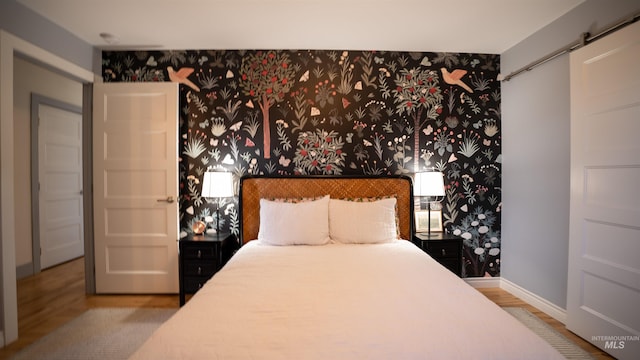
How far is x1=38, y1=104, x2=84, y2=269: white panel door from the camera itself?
379 cm

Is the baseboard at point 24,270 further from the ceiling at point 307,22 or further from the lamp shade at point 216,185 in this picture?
the ceiling at point 307,22

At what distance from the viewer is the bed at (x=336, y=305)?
1.03 meters

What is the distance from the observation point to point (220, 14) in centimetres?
240

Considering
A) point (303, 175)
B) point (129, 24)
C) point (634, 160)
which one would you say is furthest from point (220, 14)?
point (634, 160)

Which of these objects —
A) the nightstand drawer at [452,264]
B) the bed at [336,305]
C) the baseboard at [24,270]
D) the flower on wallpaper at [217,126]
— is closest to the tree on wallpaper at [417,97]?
the nightstand drawer at [452,264]

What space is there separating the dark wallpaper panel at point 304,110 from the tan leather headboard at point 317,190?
15cm

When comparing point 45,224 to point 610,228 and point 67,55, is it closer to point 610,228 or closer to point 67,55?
point 67,55

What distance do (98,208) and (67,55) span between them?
4.80 ft

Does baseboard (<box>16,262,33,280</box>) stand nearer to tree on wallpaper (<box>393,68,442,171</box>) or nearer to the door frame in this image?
the door frame

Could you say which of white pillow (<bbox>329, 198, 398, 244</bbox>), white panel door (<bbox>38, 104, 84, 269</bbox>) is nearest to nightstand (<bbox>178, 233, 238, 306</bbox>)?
white pillow (<bbox>329, 198, 398, 244</bbox>)

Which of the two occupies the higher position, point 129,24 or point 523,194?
point 129,24

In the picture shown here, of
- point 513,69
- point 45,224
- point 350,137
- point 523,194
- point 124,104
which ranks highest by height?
point 513,69

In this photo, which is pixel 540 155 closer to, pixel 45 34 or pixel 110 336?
pixel 110 336
